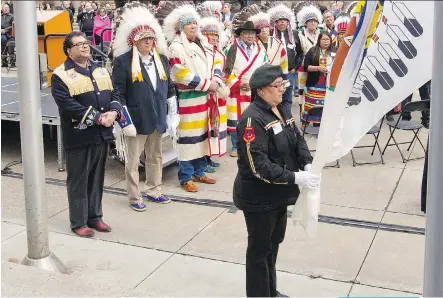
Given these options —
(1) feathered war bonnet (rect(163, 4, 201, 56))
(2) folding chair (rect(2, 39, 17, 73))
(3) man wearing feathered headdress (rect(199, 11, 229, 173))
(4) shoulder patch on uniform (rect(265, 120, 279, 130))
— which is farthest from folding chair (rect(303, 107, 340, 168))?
(2) folding chair (rect(2, 39, 17, 73))

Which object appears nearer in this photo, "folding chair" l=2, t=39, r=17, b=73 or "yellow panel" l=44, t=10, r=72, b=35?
"yellow panel" l=44, t=10, r=72, b=35

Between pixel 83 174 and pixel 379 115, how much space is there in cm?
316

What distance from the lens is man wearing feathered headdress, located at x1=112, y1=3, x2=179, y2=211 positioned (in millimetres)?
5938

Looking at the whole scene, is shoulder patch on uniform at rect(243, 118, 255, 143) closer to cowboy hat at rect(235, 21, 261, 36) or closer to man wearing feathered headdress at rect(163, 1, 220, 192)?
man wearing feathered headdress at rect(163, 1, 220, 192)

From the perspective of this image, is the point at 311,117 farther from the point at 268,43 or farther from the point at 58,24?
the point at 58,24

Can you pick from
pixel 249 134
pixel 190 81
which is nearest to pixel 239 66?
pixel 190 81

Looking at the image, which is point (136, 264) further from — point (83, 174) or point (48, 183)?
point (48, 183)

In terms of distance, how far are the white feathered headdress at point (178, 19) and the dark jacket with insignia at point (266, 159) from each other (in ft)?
9.45

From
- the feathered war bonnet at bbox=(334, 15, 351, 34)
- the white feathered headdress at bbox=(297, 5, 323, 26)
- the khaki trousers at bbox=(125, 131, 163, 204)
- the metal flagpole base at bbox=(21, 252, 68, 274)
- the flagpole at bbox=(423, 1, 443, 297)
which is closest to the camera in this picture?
the flagpole at bbox=(423, 1, 443, 297)

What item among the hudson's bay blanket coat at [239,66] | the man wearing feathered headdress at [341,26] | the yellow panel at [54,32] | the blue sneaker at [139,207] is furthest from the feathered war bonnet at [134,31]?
the yellow panel at [54,32]

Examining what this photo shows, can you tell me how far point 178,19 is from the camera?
6664mm

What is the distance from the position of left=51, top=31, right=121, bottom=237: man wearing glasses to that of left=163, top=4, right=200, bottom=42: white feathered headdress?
1.34 metres

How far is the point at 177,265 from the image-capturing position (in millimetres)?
4988

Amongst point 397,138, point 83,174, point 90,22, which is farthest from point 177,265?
point 90,22
